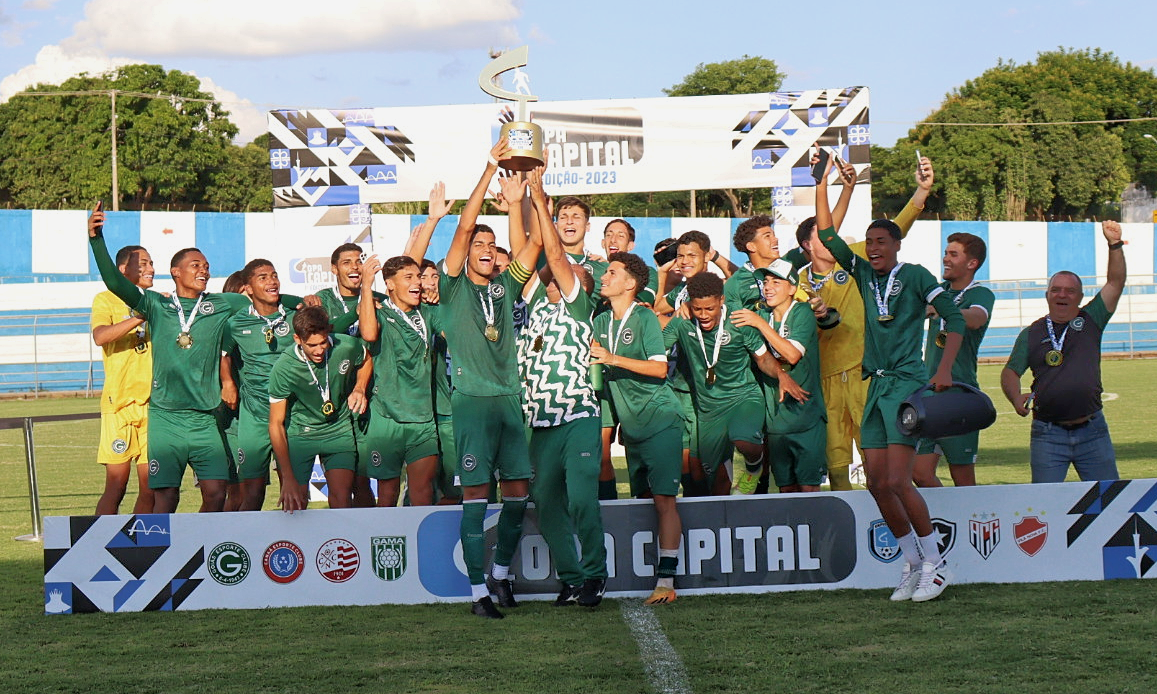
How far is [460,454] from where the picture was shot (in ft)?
23.1

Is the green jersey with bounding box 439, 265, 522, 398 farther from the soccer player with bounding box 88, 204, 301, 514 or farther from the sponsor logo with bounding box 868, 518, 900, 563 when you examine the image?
the sponsor logo with bounding box 868, 518, 900, 563

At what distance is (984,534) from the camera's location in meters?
7.37

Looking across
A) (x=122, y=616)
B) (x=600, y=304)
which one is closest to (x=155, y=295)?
(x=122, y=616)

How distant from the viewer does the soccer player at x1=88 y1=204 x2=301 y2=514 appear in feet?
27.0

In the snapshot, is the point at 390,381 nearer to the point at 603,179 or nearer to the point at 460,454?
the point at 460,454

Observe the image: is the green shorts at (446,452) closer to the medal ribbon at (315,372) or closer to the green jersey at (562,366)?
the medal ribbon at (315,372)

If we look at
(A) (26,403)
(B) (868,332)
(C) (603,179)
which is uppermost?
(C) (603,179)

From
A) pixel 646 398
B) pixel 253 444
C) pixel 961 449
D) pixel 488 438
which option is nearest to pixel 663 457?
pixel 646 398

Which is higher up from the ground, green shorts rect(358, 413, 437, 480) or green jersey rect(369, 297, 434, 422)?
green jersey rect(369, 297, 434, 422)

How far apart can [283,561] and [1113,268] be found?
17.5 feet

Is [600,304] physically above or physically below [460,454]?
above

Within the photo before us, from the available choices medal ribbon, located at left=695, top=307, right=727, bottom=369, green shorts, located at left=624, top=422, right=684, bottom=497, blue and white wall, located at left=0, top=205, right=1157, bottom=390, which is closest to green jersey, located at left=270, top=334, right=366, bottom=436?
green shorts, located at left=624, top=422, right=684, bottom=497

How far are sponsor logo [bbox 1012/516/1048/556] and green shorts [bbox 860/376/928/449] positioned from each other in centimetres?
101

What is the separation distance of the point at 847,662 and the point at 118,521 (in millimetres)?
4175
